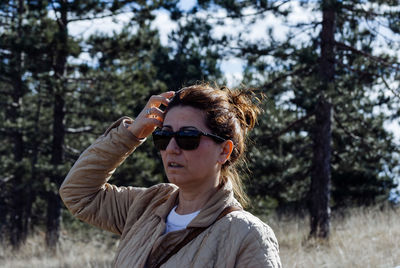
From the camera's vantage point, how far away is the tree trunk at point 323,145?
9.08m

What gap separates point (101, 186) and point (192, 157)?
0.64 m

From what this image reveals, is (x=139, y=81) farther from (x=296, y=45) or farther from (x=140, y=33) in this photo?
(x=296, y=45)

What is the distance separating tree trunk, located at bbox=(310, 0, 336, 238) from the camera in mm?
9078

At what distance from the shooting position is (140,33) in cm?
1235

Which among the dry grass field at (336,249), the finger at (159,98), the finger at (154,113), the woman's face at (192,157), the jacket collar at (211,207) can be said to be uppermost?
the finger at (159,98)

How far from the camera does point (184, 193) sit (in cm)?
209

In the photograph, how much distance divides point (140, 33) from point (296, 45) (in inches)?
182

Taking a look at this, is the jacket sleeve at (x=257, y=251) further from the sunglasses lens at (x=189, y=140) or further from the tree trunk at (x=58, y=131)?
the tree trunk at (x=58, y=131)

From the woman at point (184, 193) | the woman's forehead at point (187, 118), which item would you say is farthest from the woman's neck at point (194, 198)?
the woman's forehead at point (187, 118)

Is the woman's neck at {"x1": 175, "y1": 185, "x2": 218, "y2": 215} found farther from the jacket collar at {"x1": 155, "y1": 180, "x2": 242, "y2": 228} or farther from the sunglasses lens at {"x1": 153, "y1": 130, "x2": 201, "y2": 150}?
the sunglasses lens at {"x1": 153, "y1": 130, "x2": 201, "y2": 150}

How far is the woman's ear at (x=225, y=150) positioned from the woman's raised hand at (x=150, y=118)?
0.33 metres

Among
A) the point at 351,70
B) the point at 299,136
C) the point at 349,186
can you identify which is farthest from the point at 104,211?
the point at 349,186

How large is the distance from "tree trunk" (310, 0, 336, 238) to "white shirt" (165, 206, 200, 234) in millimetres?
7051

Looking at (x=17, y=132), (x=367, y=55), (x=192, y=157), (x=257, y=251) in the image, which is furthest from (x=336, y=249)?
(x=17, y=132)
